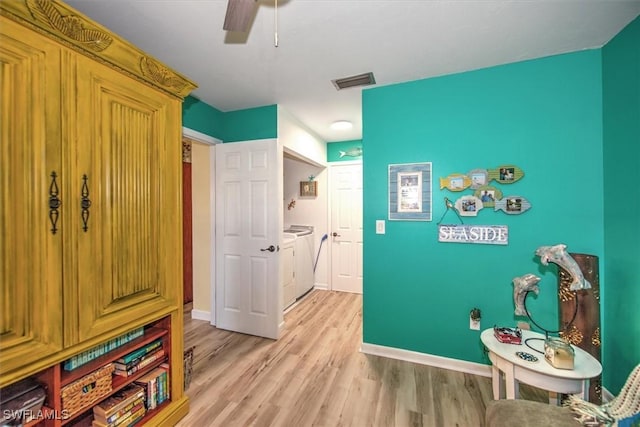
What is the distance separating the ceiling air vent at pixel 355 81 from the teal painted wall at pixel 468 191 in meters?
0.15

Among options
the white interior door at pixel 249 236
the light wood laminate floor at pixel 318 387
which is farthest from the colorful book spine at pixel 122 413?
the white interior door at pixel 249 236

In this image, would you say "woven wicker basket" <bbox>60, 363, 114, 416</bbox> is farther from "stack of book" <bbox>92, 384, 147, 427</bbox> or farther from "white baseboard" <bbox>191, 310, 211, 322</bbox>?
"white baseboard" <bbox>191, 310, 211, 322</bbox>

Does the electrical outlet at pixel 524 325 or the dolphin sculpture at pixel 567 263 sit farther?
the electrical outlet at pixel 524 325

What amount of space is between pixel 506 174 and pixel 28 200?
9.41 ft

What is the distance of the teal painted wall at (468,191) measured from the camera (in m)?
1.91

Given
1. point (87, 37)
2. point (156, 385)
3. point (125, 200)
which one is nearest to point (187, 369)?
point (156, 385)

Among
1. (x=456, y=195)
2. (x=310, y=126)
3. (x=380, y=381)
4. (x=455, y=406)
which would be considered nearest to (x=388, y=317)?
(x=380, y=381)

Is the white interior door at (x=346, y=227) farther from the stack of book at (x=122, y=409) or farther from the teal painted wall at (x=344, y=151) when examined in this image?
the stack of book at (x=122, y=409)

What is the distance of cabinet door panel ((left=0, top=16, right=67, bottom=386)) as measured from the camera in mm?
978

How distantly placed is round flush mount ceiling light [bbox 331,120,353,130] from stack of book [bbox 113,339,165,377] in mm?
2925

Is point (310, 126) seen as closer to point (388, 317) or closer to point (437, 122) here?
point (437, 122)

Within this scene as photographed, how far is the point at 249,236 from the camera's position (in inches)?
114

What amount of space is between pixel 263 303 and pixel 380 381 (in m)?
1.38

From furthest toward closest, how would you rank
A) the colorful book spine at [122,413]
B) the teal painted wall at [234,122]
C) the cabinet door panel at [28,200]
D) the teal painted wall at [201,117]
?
1. the teal painted wall at [234,122]
2. the teal painted wall at [201,117]
3. the colorful book spine at [122,413]
4. the cabinet door panel at [28,200]
